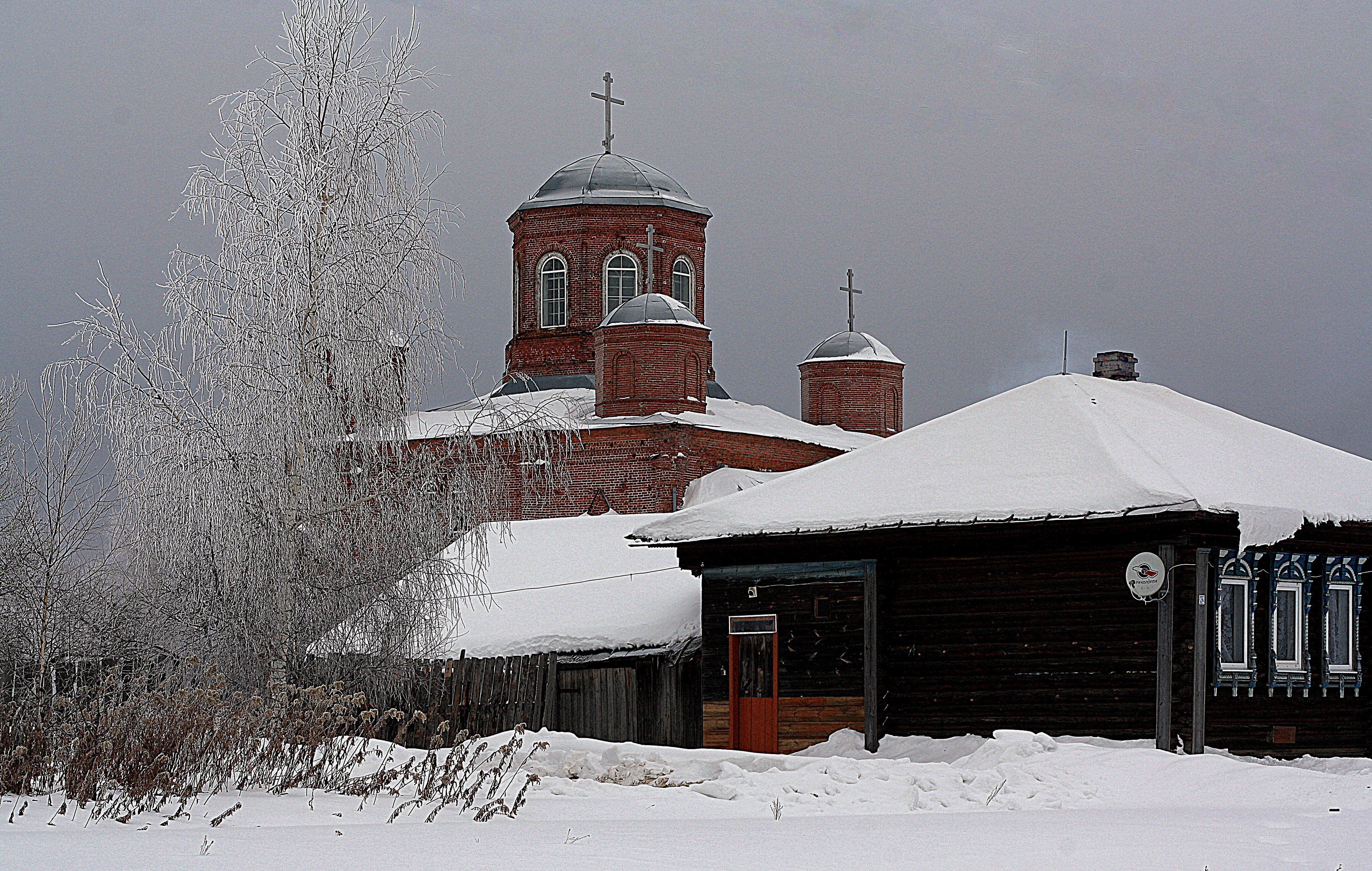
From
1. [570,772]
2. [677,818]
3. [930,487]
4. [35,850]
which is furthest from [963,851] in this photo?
[930,487]

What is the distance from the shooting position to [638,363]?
4084 centimetres

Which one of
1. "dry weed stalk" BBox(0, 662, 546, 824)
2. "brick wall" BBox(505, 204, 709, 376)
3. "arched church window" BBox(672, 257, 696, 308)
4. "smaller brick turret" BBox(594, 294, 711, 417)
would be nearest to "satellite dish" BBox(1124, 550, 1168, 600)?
"dry weed stalk" BBox(0, 662, 546, 824)

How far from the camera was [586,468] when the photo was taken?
40531 millimetres

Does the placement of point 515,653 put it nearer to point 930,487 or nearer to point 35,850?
point 930,487

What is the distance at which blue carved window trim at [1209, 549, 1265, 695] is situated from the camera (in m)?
17.5

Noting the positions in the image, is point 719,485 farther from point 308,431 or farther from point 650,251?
point 308,431

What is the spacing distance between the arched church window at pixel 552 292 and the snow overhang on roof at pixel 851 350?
7.76 meters

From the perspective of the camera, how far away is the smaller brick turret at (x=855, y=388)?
48.1 meters

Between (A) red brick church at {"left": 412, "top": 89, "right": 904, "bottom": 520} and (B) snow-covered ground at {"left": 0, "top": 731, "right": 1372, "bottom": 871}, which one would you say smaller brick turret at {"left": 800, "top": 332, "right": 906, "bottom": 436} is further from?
(B) snow-covered ground at {"left": 0, "top": 731, "right": 1372, "bottom": 871}

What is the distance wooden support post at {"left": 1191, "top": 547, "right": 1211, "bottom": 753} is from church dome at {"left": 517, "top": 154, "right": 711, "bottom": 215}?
29905 millimetres

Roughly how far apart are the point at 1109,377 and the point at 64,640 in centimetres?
1569

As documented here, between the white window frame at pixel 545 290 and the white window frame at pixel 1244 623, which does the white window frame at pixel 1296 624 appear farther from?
the white window frame at pixel 545 290

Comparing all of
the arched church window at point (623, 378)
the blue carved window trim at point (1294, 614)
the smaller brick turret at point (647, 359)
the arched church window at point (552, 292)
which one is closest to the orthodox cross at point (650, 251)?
the smaller brick turret at point (647, 359)

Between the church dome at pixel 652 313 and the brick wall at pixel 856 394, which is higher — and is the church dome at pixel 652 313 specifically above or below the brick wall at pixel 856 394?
above
